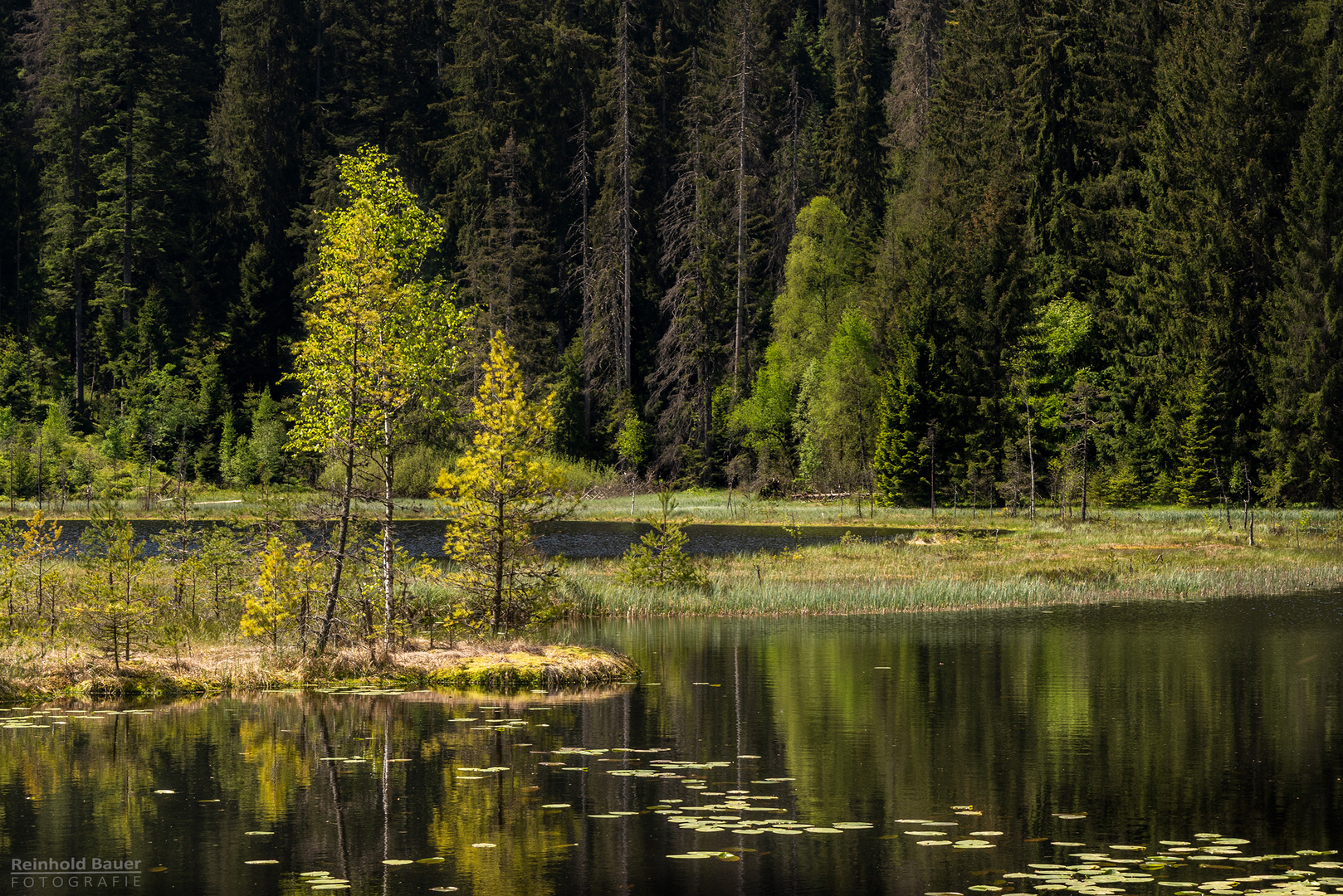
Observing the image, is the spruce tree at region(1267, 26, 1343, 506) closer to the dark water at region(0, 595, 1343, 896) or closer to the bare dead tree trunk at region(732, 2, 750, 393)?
the bare dead tree trunk at region(732, 2, 750, 393)

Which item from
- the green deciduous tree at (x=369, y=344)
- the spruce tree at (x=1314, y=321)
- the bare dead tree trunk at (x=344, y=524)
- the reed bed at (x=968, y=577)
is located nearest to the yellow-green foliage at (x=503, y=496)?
the green deciduous tree at (x=369, y=344)

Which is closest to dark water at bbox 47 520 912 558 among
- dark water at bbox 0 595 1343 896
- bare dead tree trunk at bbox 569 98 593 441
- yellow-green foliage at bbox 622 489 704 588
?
yellow-green foliage at bbox 622 489 704 588

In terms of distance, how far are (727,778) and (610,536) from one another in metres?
49.6

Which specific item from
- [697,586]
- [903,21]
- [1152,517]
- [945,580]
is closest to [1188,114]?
[1152,517]

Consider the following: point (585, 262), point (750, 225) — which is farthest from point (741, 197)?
point (585, 262)

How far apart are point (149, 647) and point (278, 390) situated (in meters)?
74.7

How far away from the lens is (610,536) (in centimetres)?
6606

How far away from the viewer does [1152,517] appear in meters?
59.8

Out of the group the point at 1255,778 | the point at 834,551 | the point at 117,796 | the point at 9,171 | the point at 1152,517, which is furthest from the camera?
the point at 9,171

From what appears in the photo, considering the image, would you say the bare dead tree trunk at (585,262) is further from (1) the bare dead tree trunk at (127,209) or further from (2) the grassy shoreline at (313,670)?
(2) the grassy shoreline at (313,670)

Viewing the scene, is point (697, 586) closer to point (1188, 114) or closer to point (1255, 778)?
point (1255, 778)

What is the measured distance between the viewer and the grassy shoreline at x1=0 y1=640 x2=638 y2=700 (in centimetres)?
2295

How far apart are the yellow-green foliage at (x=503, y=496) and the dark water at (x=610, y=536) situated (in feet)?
81.4

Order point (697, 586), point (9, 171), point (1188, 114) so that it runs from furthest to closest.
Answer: point (9, 171) < point (1188, 114) < point (697, 586)
